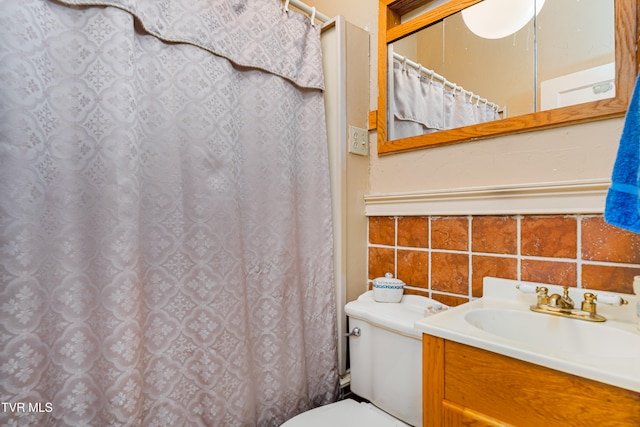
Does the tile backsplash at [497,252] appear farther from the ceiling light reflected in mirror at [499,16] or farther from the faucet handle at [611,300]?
the ceiling light reflected in mirror at [499,16]

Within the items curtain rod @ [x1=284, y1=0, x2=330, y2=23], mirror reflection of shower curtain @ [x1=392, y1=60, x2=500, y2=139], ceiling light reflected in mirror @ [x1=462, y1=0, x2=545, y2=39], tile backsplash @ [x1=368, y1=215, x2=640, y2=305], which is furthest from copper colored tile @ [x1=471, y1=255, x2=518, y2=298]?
curtain rod @ [x1=284, y1=0, x2=330, y2=23]

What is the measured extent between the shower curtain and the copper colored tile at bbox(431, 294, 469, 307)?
0.40 metres

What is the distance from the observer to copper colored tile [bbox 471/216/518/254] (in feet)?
3.33

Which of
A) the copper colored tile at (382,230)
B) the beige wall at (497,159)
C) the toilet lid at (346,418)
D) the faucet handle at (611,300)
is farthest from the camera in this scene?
the copper colored tile at (382,230)

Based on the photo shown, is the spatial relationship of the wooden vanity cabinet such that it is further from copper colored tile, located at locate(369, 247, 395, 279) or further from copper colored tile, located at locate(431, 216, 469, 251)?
copper colored tile, located at locate(369, 247, 395, 279)

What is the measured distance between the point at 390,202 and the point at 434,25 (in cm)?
69

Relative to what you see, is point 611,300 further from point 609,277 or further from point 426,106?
point 426,106

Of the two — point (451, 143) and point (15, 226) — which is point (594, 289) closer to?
point (451, 143)

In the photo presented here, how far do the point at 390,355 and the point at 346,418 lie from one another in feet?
0.80

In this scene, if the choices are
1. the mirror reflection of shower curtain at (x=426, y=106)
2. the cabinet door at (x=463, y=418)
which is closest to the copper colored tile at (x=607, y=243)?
the mirror reflection of shower curtain at (x=426, y=106)

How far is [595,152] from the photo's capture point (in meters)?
0.89

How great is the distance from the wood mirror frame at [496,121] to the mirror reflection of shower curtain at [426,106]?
39 millimetres

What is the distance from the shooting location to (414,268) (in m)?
1.26

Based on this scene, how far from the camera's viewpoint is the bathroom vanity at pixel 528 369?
1.77 feet
